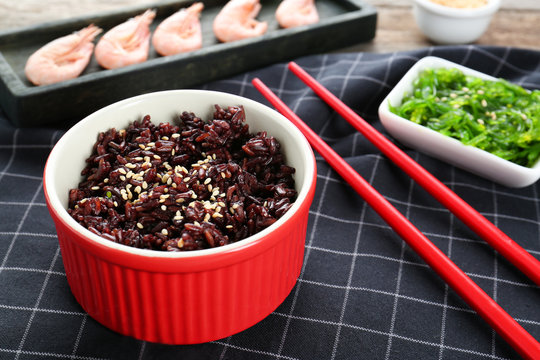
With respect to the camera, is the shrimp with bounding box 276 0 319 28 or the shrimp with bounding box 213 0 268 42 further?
the shrimp with bounding box 276 0 319 28

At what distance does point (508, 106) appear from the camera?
227cm

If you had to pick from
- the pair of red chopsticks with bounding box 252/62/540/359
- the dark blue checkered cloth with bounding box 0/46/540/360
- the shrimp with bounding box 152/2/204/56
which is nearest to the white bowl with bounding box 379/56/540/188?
the dark blue checkered cloth with bounding box 0/46/540/360

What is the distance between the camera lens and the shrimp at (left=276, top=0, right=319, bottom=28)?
2781 mm

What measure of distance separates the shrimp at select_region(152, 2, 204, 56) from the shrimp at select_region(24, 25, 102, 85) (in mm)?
292

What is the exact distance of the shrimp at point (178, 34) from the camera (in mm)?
2523

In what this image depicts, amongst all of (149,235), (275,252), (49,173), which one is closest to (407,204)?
(275,252)

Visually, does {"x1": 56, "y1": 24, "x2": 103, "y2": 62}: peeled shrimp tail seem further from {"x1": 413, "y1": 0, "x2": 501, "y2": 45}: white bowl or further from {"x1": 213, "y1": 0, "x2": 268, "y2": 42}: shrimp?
{"x1": 413, "y1": 0, "x2": 501, "y2": 45}: white bowl

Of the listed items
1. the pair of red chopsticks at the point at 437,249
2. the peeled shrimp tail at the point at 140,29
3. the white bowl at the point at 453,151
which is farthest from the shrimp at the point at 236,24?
the white bowl at the point at 453,151

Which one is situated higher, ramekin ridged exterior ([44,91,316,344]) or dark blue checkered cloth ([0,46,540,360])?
ramekin ridged exterior ([44,91,316,344])

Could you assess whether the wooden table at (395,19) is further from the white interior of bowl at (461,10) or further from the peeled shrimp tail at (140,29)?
the peeled shrimp tail at (140,29)

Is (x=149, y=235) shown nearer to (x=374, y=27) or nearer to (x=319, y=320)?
(x=319, y=320)

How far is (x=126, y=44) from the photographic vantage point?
8.25 feet

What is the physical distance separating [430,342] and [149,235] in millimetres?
809

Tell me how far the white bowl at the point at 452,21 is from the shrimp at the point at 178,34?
1.13 meters
